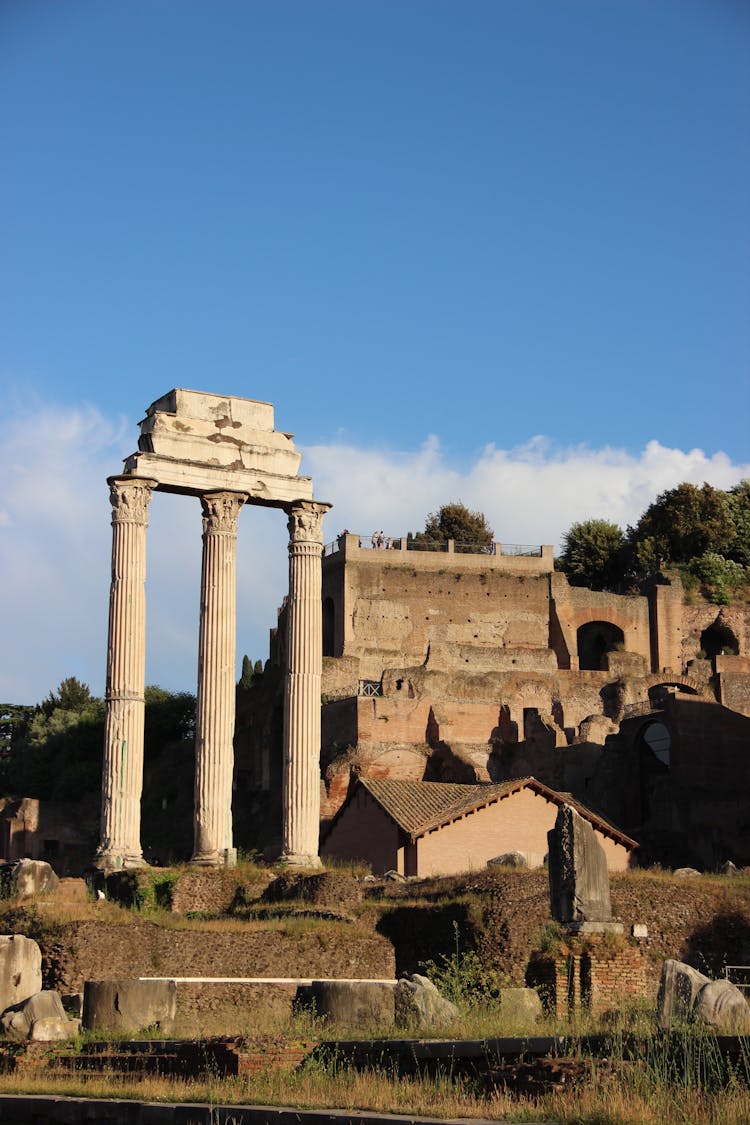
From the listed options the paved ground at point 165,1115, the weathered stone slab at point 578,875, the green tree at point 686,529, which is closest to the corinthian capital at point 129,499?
the weathered stone slab at point 578,875

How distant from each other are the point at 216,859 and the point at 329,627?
28782mm

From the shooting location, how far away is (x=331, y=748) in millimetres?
49031

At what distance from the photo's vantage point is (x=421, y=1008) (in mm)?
15547

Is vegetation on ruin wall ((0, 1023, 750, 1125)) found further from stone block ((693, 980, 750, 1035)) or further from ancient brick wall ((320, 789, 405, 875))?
ancient brick wall ((320, 789, 405, 875))

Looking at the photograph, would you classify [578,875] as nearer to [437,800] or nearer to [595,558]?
[437,800]

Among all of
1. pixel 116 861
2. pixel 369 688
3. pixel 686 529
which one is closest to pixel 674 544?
pixel 686 529

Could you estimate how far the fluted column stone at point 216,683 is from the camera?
29.9 m

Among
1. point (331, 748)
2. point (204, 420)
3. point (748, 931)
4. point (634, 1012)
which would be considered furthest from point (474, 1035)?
point (331, 748)

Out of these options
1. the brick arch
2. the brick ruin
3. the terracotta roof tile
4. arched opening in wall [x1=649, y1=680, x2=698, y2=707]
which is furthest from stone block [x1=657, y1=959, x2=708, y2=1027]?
the brick arch

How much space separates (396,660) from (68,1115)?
43.3 meters

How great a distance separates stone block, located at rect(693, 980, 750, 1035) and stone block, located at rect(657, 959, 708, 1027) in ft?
0.45

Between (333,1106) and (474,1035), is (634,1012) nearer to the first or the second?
(474,1035)

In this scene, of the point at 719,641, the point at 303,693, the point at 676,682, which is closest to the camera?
the point at 303,693

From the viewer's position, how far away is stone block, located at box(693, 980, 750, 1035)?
1270 cm
